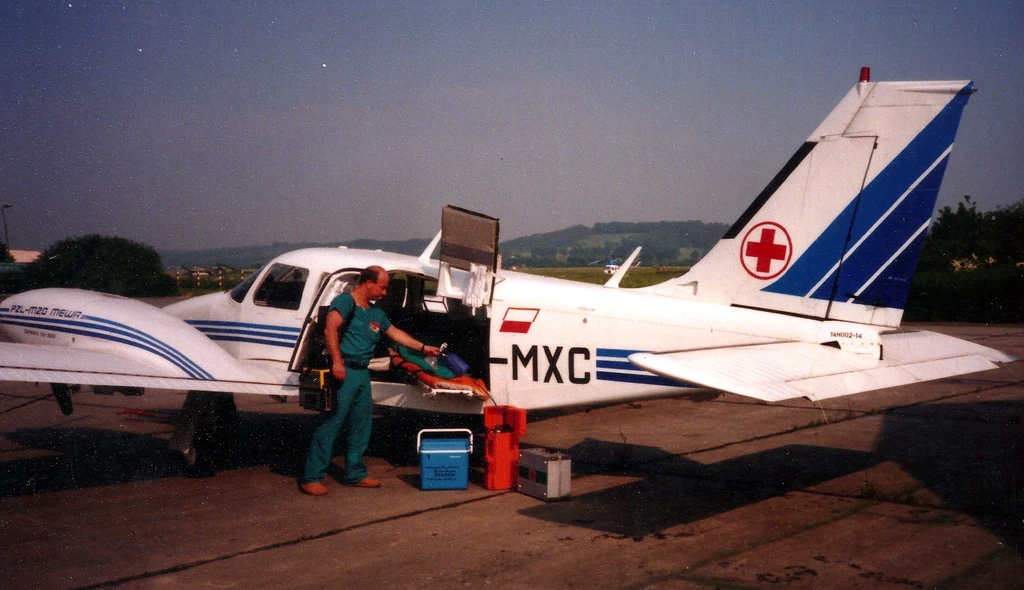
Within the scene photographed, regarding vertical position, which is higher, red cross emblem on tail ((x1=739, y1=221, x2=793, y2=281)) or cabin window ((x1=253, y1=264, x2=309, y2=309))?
red cross emblem on tail ((x1=739, y1=221, x2=793, y2=281))

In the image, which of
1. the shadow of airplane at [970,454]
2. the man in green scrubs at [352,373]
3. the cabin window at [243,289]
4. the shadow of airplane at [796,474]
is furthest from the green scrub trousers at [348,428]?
the shadow of airplane at [970,454]

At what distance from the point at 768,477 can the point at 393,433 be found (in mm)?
4791

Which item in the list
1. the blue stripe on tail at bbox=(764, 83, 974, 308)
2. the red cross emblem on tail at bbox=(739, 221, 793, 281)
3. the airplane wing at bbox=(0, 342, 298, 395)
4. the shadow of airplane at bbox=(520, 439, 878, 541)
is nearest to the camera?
the shadow of airplane at bbox=(520, 439, 878, 541)

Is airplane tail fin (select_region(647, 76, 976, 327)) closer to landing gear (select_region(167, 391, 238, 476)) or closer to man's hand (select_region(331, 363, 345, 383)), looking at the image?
man's hand (select_region(331, 363, 345, 383))

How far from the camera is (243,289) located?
9.45m

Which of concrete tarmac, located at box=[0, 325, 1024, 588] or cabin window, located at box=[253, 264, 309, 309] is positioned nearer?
concrete tarmac, located at box=[0, 325, 1024, 588]

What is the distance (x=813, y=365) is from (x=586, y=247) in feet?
122

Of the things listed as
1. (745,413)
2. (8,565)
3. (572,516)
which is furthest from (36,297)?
(745,413)

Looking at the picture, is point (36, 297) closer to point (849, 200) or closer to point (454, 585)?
point (454, 585)

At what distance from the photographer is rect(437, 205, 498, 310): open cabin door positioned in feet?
23.9

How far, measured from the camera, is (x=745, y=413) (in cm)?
1164

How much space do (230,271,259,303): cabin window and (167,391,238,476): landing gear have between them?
1.58m

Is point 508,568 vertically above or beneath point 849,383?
beneath

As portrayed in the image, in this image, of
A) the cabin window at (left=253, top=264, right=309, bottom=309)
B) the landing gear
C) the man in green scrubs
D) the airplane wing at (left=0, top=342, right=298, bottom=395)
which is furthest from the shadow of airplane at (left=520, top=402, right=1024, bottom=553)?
the cabin window at (left=253, top=264, right=309, bottom=309)
